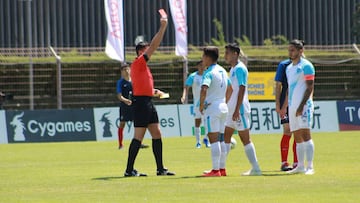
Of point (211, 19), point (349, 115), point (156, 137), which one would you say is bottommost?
point (349, 115)

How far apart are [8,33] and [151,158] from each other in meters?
30.7

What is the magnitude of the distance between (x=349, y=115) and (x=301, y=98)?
1781cm

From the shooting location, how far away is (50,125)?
31.5 m

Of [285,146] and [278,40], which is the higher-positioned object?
[278,40]

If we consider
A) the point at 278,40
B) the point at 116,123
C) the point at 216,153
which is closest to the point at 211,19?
the point at 278,40

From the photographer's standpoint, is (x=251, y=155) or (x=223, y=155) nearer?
(x=223, y=155)

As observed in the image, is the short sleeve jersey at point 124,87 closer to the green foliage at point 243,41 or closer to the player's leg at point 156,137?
the player's leg at point 156,137

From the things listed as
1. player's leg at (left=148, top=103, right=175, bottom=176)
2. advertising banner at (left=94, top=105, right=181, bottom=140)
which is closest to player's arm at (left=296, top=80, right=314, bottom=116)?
player's leg at (left=148, top=103, right=175, bottom=176)

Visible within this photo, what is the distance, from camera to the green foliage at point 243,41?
5047cm

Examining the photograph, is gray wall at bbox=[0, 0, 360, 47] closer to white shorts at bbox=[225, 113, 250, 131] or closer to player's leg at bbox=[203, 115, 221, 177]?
white shorts at bbox=[225, 113, 250, 131]

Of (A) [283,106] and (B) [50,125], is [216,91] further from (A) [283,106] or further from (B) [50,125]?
(B) [50,125]

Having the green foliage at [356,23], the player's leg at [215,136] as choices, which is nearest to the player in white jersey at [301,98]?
the player's leg at [215,136]

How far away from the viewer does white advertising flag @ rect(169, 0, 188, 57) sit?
35.6 metres

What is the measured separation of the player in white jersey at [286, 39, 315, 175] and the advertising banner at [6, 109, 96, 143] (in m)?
15.4
